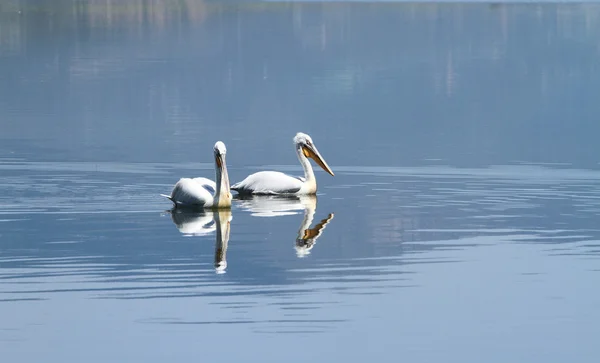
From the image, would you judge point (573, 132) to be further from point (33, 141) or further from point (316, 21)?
point (316, 21)

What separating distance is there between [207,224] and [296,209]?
2052 millimetres

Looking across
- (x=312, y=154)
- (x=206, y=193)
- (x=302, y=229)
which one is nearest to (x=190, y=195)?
(x=206, y=193)

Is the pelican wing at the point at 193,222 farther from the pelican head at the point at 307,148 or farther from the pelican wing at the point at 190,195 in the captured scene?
the pelican head at the point at 307,148

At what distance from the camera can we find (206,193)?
67.4 feet

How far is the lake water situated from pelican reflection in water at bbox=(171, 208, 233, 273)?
2.5 inches

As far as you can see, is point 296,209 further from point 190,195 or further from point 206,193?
point 190,195

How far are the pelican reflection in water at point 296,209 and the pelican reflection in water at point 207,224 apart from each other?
1.78 ft

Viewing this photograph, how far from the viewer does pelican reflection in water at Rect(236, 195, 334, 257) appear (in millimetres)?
18013

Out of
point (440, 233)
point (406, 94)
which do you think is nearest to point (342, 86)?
point (406, 94)

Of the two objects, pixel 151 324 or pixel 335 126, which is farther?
pixel 335 126

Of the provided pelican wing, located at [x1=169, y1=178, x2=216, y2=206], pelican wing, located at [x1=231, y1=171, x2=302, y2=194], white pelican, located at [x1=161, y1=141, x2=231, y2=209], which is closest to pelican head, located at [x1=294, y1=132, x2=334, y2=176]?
pelican wing, located at [x1=231, y1=171, x2=302, y2=194]

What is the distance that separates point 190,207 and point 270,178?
1.92 metres

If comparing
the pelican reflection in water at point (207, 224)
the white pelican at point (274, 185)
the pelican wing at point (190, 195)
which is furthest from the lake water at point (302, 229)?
the white pelican at point (274, 185)

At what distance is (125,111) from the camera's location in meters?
40.0
